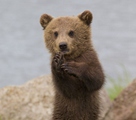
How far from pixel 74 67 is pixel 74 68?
1cm

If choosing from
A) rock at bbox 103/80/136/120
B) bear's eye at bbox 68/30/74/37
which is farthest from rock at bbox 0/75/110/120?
rock at bbox 103/80/136/120

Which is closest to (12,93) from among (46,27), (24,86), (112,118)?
(24,86)

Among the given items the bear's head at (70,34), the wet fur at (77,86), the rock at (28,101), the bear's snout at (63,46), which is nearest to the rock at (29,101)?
the rock at (28,101)

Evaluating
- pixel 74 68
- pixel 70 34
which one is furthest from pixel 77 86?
pixel 70 34

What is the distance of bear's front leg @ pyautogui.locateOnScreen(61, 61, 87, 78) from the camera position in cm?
720

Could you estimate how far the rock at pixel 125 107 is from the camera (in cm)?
564

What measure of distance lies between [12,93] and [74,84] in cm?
219

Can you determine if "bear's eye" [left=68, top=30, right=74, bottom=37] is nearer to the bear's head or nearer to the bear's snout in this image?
the bear's head

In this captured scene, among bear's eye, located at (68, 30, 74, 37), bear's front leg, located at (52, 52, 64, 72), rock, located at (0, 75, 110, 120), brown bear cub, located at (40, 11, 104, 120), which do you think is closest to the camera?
bear's front leg, located at (52, 52, 64, 72)

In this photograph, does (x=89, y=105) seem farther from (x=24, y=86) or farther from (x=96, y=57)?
(x=24, y=86)

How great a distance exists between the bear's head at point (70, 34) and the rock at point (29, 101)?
1715 mm

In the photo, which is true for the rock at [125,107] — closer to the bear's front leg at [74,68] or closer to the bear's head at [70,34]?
the bear's front leg at [74,68]

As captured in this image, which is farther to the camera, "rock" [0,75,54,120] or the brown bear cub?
"rock" [0,75,54,120]

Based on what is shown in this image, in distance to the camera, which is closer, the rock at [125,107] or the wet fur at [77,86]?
the rock at [125,107]
